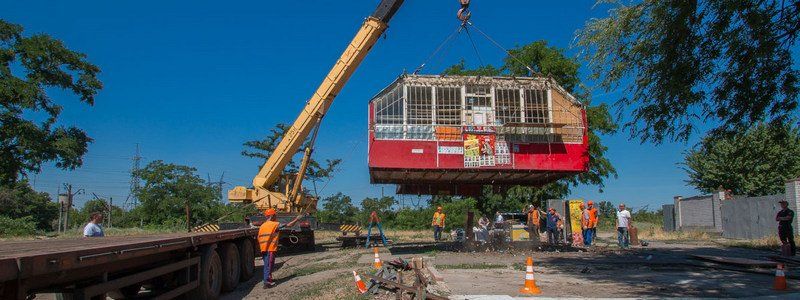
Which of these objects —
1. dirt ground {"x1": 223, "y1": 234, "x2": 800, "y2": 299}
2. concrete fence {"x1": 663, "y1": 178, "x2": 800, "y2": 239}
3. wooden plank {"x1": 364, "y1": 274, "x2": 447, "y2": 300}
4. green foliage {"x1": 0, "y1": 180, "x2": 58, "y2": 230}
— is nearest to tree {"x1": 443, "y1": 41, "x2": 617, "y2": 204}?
concrete fence {"x1": 663, "y1": 178, "x2": 800, "y2": 239}

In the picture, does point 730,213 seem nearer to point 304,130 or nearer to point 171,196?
point 304,130

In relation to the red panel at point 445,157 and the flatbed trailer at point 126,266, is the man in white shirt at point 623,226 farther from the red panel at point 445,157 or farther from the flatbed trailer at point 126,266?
the flatbed trailer at point 126,266

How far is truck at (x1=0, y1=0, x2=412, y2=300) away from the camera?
4988mm

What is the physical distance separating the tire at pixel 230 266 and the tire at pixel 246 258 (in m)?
0.38

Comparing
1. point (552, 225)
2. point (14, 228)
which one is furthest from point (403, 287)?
point (14, 228)

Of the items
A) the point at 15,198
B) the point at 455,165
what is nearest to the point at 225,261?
the point at 455,165

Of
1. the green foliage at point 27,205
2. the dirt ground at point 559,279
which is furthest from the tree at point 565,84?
the green foliage at point 27,205

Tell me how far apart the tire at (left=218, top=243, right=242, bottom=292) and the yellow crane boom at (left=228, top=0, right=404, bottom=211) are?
9.88 m

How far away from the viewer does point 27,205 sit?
173 feet

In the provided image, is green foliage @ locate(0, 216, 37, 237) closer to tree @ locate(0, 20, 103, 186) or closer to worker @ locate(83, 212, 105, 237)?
tree @ locate(0, 20, 103, 186)

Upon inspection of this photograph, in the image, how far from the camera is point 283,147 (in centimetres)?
2242

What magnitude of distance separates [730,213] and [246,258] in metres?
24.4

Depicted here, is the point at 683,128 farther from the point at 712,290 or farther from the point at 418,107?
the point at 418,107

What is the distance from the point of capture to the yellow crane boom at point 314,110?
66.6 ft
